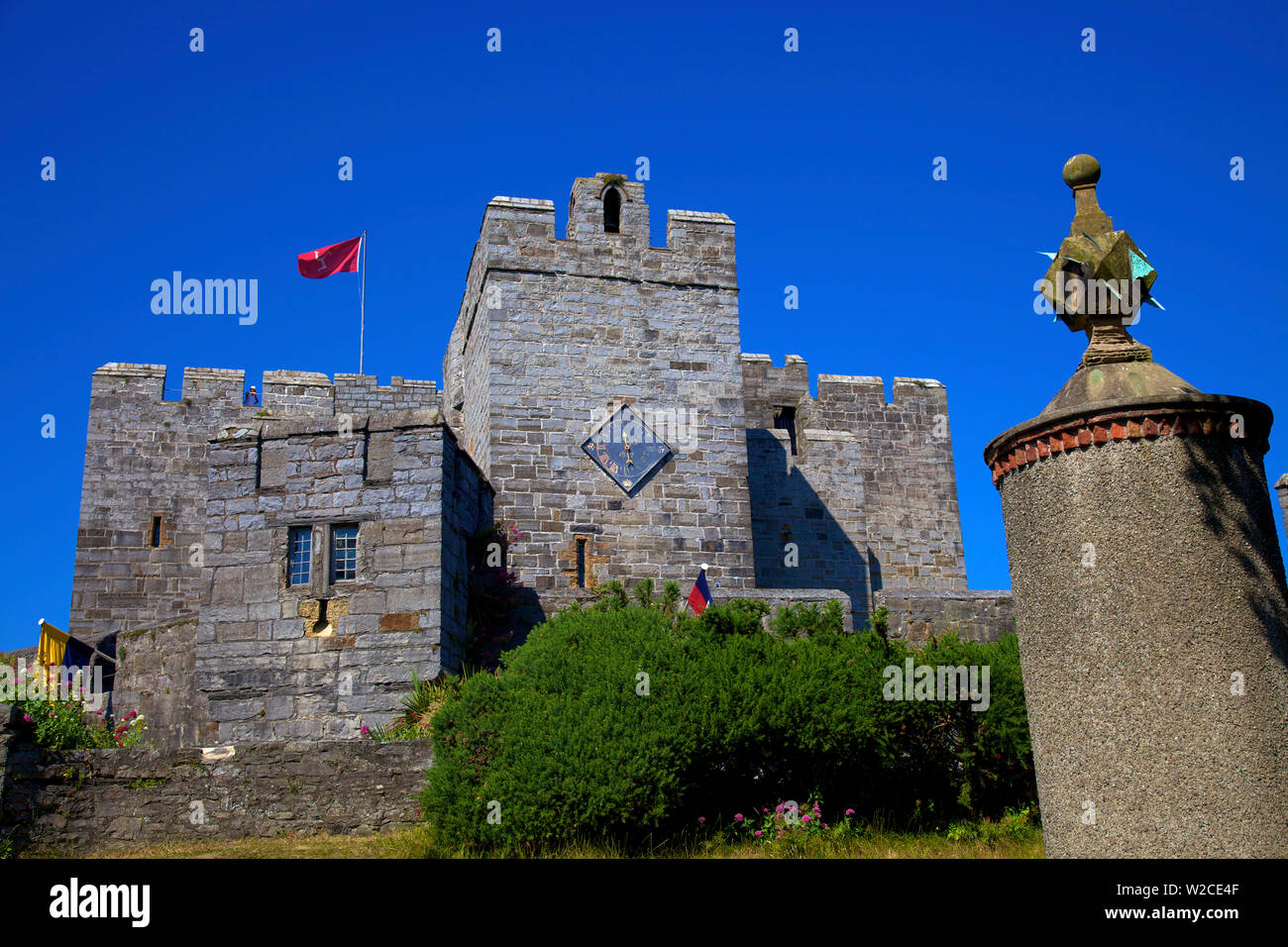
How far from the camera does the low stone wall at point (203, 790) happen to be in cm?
1083

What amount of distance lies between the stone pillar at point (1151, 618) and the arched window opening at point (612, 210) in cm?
1491

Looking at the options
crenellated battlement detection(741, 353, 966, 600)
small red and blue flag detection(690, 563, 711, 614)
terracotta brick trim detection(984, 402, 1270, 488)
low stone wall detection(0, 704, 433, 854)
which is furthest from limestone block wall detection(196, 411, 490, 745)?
crenellated battlement detection(741, 353, 966, 600)

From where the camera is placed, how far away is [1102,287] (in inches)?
257

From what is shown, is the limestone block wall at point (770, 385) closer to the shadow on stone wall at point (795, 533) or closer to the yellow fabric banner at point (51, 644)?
the shadow on stone wall at point (795, 533)

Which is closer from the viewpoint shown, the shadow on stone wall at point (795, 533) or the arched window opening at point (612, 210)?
the arched window opening at point (612, 210)

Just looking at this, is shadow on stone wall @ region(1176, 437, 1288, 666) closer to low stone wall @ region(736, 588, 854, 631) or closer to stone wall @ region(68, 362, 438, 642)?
low stone wall @ region(736, 588, 854, 631)

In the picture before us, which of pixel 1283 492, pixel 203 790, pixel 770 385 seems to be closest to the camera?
pixel 203 790

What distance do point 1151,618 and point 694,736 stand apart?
204 inches

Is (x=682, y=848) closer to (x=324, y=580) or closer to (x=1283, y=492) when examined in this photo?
(x=324, y=580)

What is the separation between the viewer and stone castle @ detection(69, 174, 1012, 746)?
554 inches

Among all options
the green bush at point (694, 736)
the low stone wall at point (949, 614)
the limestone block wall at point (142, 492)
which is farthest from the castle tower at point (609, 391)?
the green bush at point (694, 736)

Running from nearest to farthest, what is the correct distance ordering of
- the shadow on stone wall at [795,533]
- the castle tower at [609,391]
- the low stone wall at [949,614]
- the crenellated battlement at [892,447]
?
the low stone wall at [949,614] < the castle tower at [609,391] < the shadow on stone wall at [795,533] < the crenellated battlement at [892,447]

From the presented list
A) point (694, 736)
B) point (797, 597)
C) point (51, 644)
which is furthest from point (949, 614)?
point (51, 644)

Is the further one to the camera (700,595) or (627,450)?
(627,450)
